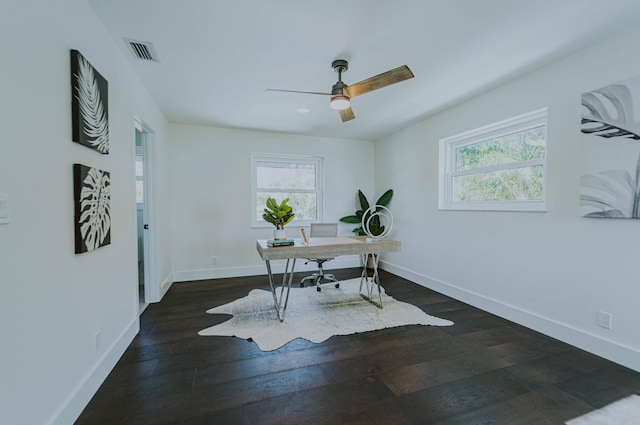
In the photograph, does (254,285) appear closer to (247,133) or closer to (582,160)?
(247,133)

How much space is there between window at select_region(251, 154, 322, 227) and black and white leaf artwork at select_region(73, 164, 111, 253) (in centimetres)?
281

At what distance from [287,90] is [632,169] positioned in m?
2.99

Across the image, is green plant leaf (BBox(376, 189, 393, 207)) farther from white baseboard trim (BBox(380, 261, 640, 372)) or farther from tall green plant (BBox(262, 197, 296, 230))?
tall green plant (BBox(262, 197, 296, 230))

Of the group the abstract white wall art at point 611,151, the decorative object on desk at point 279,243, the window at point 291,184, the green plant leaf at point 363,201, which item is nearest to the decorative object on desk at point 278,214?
the decorative object on desk at point 279,243

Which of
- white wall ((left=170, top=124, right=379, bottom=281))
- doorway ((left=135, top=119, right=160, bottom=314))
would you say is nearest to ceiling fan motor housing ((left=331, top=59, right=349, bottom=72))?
doorway ((left=135, top=119, right=160, bottom=314))

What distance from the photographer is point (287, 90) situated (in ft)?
9.81

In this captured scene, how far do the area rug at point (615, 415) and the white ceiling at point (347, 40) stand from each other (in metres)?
2.50

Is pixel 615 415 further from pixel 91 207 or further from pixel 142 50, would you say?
pixel 142 50

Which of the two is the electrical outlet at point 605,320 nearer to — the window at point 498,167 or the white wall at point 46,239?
the window at point 498,167

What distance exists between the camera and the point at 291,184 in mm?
5039

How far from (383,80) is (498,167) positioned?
183 centimetres

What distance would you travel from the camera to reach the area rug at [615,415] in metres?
1.52

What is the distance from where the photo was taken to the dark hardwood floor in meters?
1.59

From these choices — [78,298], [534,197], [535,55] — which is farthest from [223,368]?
[535,55]
